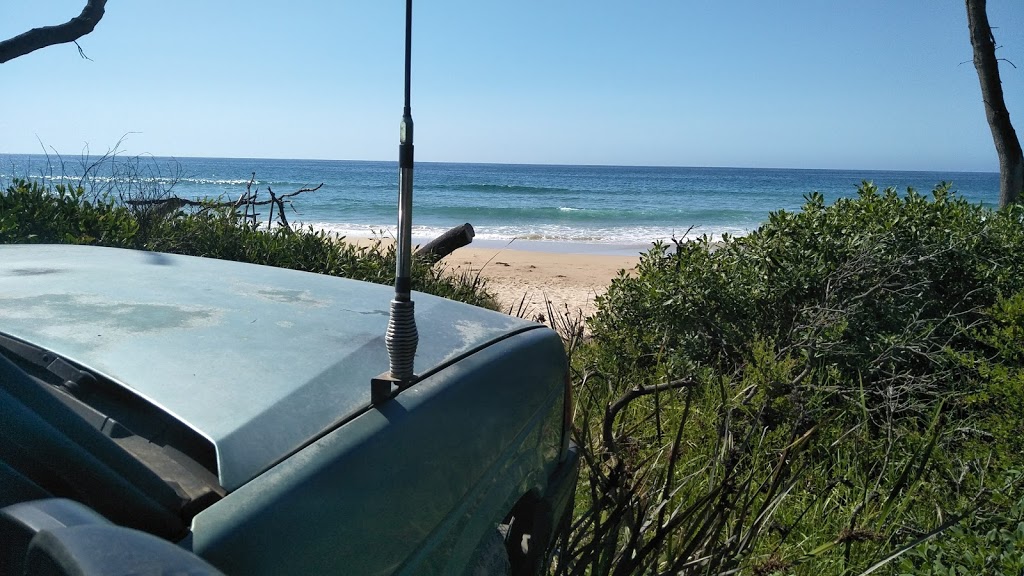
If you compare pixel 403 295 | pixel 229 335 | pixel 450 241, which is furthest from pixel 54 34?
pixel 403 295

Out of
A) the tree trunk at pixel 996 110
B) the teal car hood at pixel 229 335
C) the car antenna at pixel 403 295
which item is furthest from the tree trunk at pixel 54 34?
the tree trunk at pixel 996 110

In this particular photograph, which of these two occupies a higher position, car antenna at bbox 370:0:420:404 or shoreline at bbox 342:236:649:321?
car antenna at bbox 370:0:420:404

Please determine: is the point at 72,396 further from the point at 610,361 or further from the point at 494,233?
the point at 494,233

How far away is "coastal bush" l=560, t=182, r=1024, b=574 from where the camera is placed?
3.33 meters

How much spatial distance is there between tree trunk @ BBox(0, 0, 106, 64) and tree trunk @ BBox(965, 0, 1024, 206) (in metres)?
7.97

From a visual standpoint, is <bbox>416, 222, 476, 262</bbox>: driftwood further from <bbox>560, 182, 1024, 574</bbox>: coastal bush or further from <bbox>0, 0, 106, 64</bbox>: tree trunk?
<bbox>0, 0, 106, 64</bbox>: tree trunk

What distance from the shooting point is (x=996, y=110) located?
7.10m

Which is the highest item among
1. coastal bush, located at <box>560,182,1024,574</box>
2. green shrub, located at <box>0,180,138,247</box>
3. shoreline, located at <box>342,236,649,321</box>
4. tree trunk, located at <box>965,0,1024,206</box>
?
tree trunk, located at <box>965,0,1024,206</box>

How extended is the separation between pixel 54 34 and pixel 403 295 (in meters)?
6.87

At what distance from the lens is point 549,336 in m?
2.42

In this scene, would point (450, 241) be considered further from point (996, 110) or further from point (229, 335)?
point (229, 335)

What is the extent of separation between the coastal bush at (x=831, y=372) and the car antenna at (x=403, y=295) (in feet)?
4.24

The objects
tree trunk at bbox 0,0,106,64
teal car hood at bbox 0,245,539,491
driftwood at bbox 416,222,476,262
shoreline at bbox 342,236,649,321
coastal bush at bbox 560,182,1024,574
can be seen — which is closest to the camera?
teal car hood at bbox 0,245,539,491

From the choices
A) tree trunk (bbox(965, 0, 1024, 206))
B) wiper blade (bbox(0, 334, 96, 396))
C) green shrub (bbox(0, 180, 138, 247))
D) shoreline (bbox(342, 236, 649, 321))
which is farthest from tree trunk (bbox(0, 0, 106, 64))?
tree trunk (bbox(965, 0, 1024, 206))
